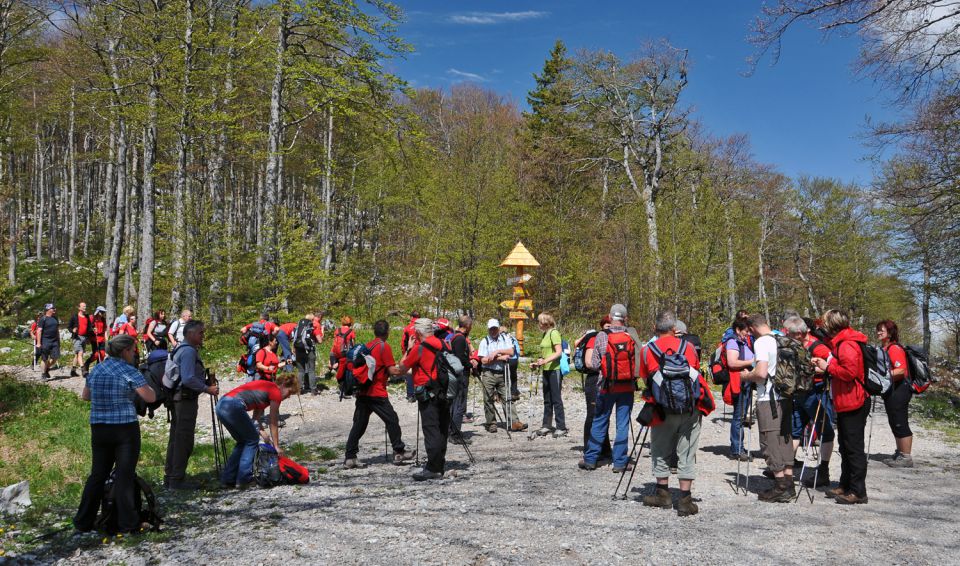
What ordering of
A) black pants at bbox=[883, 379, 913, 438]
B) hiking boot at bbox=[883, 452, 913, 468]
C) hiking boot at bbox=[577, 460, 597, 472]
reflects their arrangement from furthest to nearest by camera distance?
hiking boot at bbox=[883, 452, 913, 468] → black pants at bbox=[883, 379, 913, 438] → hiking boot at bbox=[577, 460, 597, 472]

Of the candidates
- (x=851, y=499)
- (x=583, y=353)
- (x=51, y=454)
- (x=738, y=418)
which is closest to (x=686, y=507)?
(x=851, y=499)

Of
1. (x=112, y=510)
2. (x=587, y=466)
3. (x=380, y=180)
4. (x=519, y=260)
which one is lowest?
(x=587, y=466)

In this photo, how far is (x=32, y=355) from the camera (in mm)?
17203

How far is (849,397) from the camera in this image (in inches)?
235

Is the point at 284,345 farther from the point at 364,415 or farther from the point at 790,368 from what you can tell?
the point at 790,368

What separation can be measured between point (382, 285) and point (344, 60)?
7.90 meters

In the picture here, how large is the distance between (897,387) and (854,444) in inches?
99.1

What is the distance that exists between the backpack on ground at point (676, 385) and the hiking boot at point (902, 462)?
4.65 metres

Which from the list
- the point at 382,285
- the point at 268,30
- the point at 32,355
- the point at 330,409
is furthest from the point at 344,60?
the point at 32,355

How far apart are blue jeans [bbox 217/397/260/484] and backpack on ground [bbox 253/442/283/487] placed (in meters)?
0.06

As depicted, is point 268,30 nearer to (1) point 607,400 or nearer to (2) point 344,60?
(2) point 344,60

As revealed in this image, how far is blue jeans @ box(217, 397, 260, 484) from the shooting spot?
6.29m

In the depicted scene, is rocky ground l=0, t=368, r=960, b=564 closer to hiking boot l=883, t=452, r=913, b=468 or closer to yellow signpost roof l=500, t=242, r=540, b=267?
hiking boot l=883, t=452, r=913, b=468

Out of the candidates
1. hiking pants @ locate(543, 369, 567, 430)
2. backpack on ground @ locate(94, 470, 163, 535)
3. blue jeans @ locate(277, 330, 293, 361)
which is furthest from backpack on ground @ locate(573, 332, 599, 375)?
blue jeans @ locate(277, 330, 293, 361)
